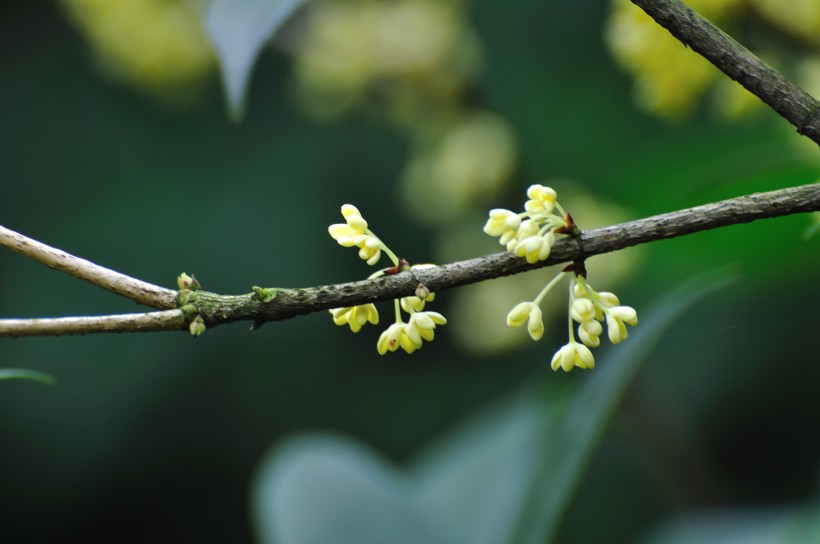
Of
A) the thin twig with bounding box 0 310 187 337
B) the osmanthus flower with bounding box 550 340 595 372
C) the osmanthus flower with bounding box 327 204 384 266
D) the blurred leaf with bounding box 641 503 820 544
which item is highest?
the blurred leaf with bounding box 641 503 820 544

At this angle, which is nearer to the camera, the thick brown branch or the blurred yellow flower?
the thick brown branch

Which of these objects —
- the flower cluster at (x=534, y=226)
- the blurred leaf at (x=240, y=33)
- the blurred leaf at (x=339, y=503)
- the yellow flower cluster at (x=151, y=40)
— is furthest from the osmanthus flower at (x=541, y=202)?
the yellow flower cluster at (x=151, y=40)

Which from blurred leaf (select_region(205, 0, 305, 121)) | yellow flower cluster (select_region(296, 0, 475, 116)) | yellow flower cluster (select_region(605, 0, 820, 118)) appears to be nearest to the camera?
blurred leaf (select_region(205, 0, 305, 121))

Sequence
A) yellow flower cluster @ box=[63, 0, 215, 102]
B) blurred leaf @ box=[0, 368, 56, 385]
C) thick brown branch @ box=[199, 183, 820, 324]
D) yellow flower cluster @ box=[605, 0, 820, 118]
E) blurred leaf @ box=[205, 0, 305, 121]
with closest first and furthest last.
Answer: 1. thick brown branch @ box=[199, 183, 820, 324]
2. blurred leaf @ box=[0, 368, 56, 385]
3. blurred leaf @ box=[205, 0, 305, 121]
4. yellow flower cluster @ box=[605, 0, 820, 118]
5. yellow flower cluster @ box=[63, 0, 215, 102]

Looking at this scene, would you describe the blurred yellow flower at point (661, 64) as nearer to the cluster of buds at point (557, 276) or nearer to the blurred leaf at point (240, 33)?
the blurred leaf at point (240, 33)

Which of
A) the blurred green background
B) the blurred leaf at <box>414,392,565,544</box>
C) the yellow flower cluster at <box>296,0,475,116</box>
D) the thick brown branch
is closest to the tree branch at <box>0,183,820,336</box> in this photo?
the thick brown branch

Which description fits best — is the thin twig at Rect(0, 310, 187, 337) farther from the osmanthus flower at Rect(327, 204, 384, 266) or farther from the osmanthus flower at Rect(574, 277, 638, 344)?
the osmanthus flower at Rect(574, 277, 638, 344)

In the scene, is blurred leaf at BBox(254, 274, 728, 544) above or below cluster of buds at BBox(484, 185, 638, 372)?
above

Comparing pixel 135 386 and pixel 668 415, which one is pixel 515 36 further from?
pixel 135 386

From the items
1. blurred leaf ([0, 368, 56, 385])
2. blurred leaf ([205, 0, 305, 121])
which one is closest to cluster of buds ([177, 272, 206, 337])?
blurred leaf ([0, 368, 56, 385])

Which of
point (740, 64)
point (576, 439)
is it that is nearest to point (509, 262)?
point (740, 64)
